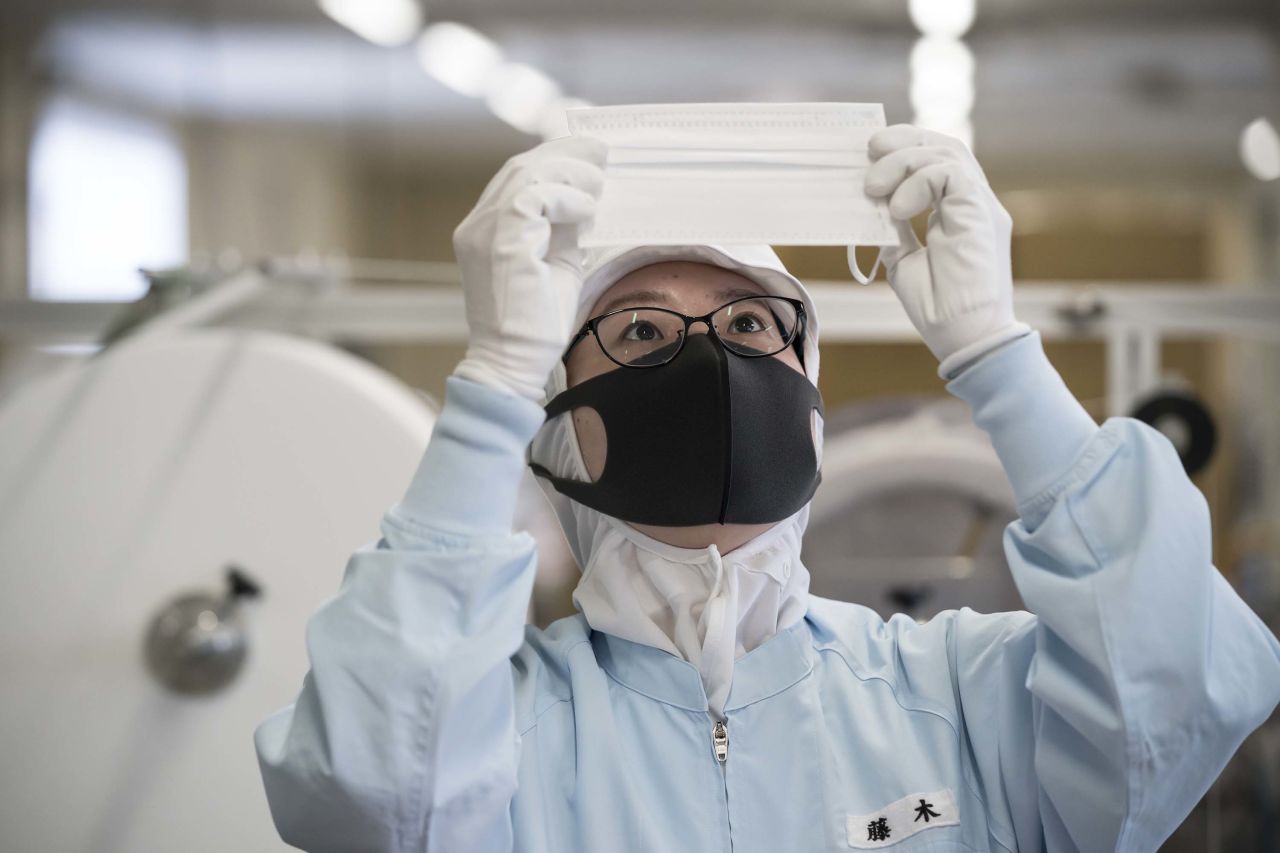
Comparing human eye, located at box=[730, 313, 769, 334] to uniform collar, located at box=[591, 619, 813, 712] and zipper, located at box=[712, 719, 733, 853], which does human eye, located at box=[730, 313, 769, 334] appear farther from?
zipper, located at box=[712, 719, 733, 853]

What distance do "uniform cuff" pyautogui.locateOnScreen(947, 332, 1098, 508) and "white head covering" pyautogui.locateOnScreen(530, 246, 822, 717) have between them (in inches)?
10.1

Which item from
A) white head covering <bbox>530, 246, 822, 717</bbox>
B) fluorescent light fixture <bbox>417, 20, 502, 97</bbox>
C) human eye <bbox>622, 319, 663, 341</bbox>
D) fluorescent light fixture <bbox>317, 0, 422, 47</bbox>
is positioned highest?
fluorescent light fixture <bbox>317, 0, 422, 47</bbox>

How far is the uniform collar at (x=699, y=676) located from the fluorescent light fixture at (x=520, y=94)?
3.94m

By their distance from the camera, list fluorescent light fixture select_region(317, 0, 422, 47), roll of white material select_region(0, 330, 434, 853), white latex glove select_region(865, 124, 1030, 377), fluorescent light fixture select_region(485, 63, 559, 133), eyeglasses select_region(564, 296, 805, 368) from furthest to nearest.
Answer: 1. fluorescent light fixture select_region(485, 63, 559, 133)
2. fluorescent light fixture select_region(317, 0, 422, 47)
3. roll of white material select_region(0, 330, 434, 853)
4. eyeglasses select_region(564, 296, 805, 368)
5. white latex glove select_region(865, 124, 1030, 377)

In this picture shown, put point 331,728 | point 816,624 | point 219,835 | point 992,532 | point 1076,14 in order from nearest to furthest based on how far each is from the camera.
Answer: point 331,728 → point 816,624 → point 219,835 → point 992,532 → point 1076,14

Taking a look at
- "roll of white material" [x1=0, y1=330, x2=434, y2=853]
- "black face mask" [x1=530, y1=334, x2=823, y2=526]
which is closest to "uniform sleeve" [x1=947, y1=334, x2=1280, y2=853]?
"black face mask" [x1=530, y1=334, x2=823, y2=526]

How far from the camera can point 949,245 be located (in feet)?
3.75

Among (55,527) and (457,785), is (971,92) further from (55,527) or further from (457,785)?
(457,785)

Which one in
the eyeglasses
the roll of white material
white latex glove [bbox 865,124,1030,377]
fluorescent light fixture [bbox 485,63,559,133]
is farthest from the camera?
fluorescent light fixture [bbox 485,63,559,133]

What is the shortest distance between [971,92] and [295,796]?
4.55 m

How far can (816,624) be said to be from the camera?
4.25 ft

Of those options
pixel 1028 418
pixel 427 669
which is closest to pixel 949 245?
pixel 1028 418

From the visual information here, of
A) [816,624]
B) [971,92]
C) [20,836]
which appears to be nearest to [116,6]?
[971,92]

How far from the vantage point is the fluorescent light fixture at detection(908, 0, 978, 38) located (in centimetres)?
470
